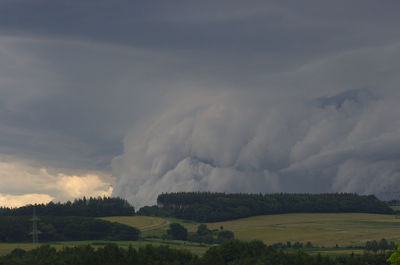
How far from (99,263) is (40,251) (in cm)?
2581

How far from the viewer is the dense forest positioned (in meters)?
131

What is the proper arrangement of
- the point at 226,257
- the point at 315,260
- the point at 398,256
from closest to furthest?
the point at 398,256 → the point at 315,260 → the point at 226,257

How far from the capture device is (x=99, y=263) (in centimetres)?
13450

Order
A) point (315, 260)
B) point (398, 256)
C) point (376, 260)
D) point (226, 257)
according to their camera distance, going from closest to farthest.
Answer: point (398, 256), point (315, 260), point (376, 260), point (226, 257)

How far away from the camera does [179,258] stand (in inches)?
5748

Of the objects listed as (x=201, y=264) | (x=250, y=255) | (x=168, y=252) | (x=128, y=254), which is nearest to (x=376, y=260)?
(x=250, y=255)

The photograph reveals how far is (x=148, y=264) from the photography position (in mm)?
133000

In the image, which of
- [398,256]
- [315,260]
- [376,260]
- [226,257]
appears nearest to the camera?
[398,256]

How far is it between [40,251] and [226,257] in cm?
5064

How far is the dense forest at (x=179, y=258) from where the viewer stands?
429ft

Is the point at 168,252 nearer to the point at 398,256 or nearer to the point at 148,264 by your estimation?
the point at 148,264

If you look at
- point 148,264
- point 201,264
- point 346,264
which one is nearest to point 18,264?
point 148,264

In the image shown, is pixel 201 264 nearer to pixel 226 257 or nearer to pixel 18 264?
pixel 226 257

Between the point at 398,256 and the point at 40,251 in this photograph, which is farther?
the point at 40,251
